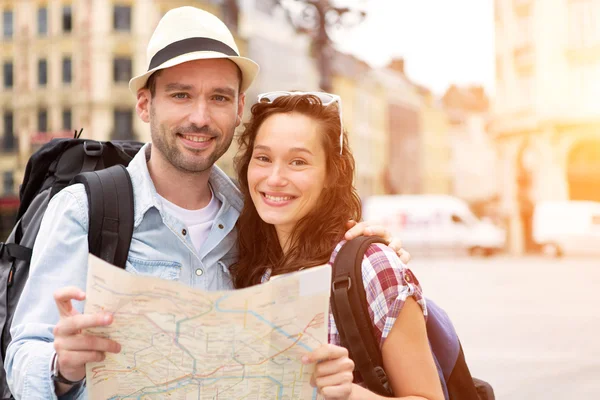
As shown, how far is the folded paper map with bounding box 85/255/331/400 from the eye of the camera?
6.80 feet

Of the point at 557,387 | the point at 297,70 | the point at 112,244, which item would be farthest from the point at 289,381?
A: the point at 297,70

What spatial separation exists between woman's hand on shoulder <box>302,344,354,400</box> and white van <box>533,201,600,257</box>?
33536mm

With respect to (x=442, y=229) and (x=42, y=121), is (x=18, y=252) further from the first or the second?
(x=42, y=121)

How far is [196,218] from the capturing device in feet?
10.5

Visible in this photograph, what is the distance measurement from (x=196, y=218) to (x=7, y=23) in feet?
145

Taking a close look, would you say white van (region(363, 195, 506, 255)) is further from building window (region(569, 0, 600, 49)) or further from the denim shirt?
the denim shirt

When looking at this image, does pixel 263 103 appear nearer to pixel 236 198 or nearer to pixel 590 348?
pixel 236 198

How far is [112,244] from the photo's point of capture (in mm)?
2754

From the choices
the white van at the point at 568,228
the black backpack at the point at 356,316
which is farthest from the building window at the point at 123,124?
the black backpack at the point at 356,316

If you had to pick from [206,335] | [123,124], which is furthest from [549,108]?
[206,335]

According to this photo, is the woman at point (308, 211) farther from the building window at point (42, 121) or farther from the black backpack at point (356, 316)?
the building window at point (42, 121)

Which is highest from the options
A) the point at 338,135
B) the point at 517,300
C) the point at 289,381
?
the point at 338,135

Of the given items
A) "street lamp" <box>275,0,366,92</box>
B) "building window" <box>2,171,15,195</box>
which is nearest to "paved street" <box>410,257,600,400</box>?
"street lamp" <box>275,0,366,92</box>

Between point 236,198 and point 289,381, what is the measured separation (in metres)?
1.23
